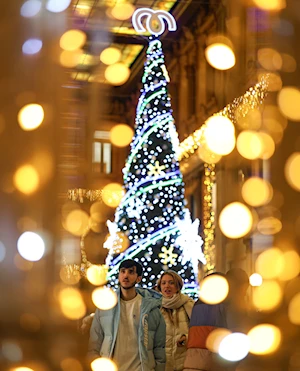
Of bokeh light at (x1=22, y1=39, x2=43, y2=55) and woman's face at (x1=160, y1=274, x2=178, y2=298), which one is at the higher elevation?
bokeh light at (x1=22, y1=39, x2=43, y2=55)

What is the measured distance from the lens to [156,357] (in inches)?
134

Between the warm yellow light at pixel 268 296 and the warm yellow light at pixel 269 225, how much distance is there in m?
0.12

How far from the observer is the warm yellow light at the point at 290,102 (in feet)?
5.67

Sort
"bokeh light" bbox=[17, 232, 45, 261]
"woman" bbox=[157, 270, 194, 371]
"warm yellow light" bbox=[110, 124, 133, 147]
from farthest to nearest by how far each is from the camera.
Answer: "warm yellow light" bbox=[110, 124, 133, 147] → "woman" bbox=[157, 270, 194, 371] → "bokeh light" bbox=[17, 232, 45, 261]

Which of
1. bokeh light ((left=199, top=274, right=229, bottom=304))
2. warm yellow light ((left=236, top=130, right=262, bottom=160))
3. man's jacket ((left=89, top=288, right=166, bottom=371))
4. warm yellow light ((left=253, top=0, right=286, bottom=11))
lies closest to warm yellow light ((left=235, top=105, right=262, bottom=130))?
warm yellow light ((left=236, top=130, right=262, bottom=160))

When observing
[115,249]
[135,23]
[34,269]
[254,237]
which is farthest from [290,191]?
[135,23]

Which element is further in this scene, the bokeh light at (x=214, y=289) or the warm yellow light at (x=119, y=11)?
the bokeh light at (x=214, y=289)

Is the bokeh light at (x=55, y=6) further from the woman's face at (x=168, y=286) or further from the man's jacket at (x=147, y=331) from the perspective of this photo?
the woman's face at (x=168, y=286)

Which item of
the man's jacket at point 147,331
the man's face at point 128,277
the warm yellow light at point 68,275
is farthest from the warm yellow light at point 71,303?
the man's face at point 128,277

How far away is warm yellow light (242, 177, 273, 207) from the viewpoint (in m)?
1.75

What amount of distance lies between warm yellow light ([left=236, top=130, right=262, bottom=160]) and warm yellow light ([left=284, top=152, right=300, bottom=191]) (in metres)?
0.11

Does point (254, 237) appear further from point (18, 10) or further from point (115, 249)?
point (115, 249)

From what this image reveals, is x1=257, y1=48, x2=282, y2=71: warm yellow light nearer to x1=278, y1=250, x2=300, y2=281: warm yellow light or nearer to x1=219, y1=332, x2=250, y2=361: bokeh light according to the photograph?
x1=278, y1=250, x2=300, y2=281: warm yellow light

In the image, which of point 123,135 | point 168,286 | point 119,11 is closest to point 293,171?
point 119,11
